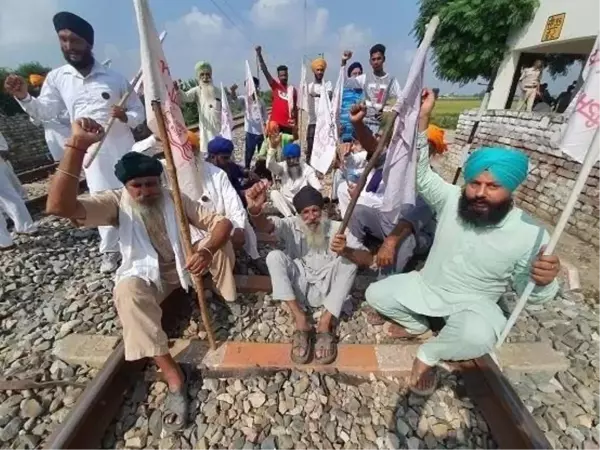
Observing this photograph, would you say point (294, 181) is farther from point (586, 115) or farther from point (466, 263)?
point (586, 115)

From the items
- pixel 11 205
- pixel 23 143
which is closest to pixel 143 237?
pixel 11 205

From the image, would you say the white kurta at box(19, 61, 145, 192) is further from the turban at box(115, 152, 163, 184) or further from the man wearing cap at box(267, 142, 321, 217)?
the man wearing cap at box(267, 142, 321, 217)

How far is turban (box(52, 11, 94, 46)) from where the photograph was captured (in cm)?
312

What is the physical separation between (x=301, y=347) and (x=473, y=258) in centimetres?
140

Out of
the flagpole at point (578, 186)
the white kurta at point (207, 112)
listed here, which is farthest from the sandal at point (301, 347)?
the white kurta at point (207, 112)


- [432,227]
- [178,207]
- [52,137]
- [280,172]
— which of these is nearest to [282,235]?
[178,207]

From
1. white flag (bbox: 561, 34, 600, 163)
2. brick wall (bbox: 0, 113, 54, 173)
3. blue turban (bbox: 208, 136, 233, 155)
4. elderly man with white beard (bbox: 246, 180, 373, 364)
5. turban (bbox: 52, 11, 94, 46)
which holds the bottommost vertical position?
brick wall (bbox: 0, 113, 54, 173)

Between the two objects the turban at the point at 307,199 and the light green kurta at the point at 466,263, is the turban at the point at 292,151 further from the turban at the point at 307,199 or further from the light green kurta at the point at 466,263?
the light green kurta at the point at 466,263

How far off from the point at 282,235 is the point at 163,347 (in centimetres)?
141

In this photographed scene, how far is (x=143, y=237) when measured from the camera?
2562mm

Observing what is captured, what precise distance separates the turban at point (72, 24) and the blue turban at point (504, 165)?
3.64 m

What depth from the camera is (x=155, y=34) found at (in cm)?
211

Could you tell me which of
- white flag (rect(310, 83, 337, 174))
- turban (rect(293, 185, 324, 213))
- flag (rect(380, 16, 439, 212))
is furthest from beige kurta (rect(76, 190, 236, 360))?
white flag (rect(310, 83, 337, 174))

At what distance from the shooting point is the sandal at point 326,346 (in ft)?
8.45
